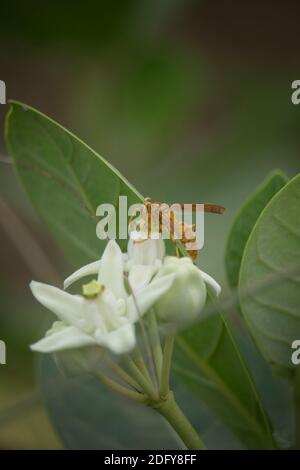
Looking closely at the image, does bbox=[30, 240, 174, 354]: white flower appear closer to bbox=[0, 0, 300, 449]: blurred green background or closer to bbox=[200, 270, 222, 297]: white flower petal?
bbox=[200, 270, 222, 297]: white flower petal

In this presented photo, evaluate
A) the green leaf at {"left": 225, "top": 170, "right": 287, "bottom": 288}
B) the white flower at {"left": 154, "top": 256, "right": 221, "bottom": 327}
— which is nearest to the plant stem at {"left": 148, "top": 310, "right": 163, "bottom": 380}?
the white flower at {"left": 154, "top": 256, "right": 221, "bottom": 327}

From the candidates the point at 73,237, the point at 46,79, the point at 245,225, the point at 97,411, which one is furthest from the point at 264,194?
the point at 46,79

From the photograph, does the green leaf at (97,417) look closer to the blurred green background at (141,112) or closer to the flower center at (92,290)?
the blurred green background at (141,112)

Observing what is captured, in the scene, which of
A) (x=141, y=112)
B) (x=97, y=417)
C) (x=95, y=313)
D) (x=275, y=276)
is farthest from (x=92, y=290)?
(x=141, y=112)

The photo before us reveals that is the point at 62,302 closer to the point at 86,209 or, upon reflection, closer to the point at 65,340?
the point at 65,340

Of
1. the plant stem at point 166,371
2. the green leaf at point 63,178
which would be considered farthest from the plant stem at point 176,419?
the green leaf at point 63,178
